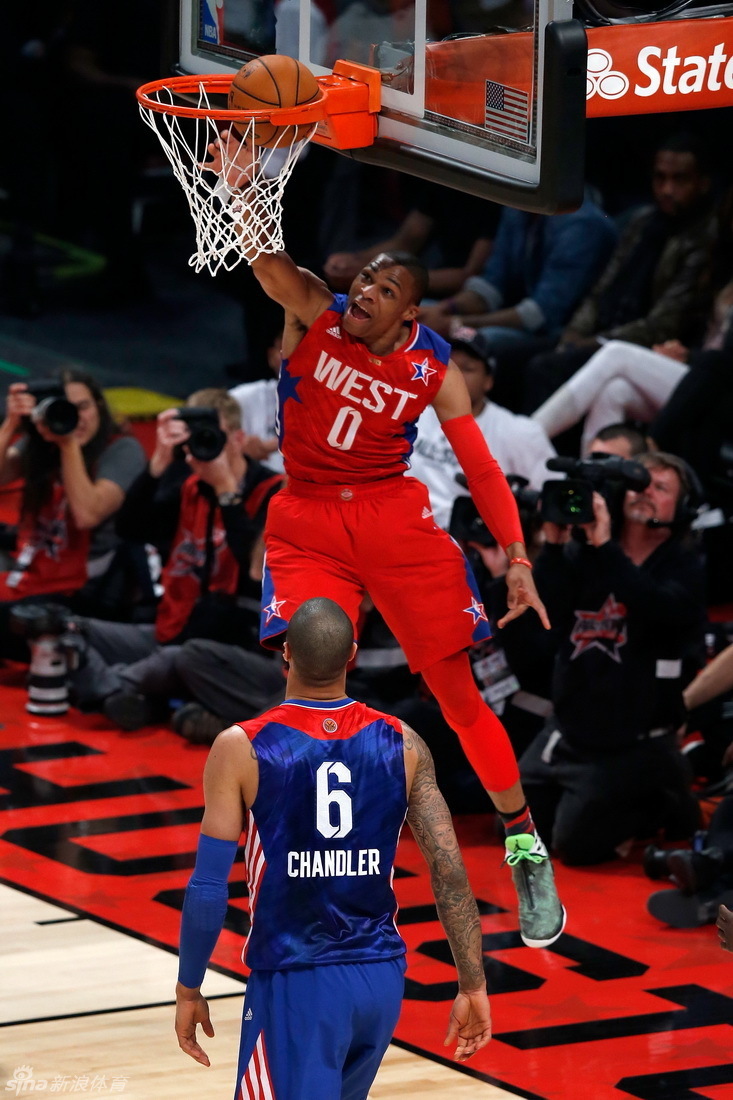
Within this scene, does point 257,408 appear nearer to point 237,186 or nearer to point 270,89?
point 237,186

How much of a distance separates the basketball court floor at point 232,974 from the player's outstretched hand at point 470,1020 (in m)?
0.41

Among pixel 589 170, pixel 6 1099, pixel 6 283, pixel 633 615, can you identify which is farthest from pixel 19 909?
pixel 6 283

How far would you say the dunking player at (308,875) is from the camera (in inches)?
162

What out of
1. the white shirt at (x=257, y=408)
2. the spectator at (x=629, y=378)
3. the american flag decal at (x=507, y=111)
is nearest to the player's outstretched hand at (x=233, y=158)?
the american flag decal at (x=507, y=111)

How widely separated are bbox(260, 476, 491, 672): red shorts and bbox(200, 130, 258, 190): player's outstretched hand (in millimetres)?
973

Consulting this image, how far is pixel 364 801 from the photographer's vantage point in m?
4.18

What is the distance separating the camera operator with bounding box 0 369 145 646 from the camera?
354 inches

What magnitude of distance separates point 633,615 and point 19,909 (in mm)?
2621

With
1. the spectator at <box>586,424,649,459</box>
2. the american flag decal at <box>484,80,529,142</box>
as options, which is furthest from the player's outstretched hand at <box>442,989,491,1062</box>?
the spectator at <box>586,424,649,459</box>

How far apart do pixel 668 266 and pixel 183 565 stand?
3.38m

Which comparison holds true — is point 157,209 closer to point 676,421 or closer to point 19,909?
point 676,421

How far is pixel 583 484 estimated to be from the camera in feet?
22.2

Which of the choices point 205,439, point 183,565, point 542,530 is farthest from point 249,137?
point 183,565

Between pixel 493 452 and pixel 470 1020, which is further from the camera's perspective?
pixel 493 452
